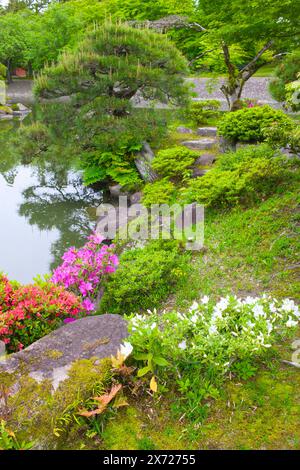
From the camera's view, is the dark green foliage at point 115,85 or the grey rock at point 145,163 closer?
the dark green foliage at point 115,85

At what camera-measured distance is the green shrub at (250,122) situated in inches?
324

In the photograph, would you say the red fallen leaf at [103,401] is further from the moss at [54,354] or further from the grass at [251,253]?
the grass at [251,253]

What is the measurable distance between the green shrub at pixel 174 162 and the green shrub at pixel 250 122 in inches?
34.0

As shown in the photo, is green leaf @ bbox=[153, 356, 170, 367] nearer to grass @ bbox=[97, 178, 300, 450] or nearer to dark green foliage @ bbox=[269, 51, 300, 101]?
grass @ bbox=[97, 178, 300, 450]

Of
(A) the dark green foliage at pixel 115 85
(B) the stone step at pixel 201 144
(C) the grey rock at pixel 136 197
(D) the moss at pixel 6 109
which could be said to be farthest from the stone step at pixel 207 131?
(D) the moss at pixel 6 109

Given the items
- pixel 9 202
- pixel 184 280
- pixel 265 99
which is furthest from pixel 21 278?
pixel 265 99

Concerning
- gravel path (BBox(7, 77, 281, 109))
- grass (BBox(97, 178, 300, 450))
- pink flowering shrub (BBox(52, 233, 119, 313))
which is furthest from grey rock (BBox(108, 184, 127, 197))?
gravel path (BBox(7, 77, 281, 109))

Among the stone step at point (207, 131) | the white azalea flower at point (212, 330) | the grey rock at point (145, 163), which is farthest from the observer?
the stone step at point (207, 131)

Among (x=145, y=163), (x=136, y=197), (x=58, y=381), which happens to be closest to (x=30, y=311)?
(x=58, y=381)

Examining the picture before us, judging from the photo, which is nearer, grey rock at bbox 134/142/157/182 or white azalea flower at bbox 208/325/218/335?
white azalea flower at bbox 208/325/218/335

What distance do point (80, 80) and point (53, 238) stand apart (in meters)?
3.25

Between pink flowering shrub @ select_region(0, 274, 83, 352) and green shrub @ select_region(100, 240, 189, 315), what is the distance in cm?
58

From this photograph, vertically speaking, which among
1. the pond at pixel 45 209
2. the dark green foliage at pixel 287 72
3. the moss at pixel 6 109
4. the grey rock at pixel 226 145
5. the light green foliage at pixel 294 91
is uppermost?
the dark green foliage at pixel 287 72

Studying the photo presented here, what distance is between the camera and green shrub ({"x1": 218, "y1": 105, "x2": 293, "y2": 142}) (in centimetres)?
824
